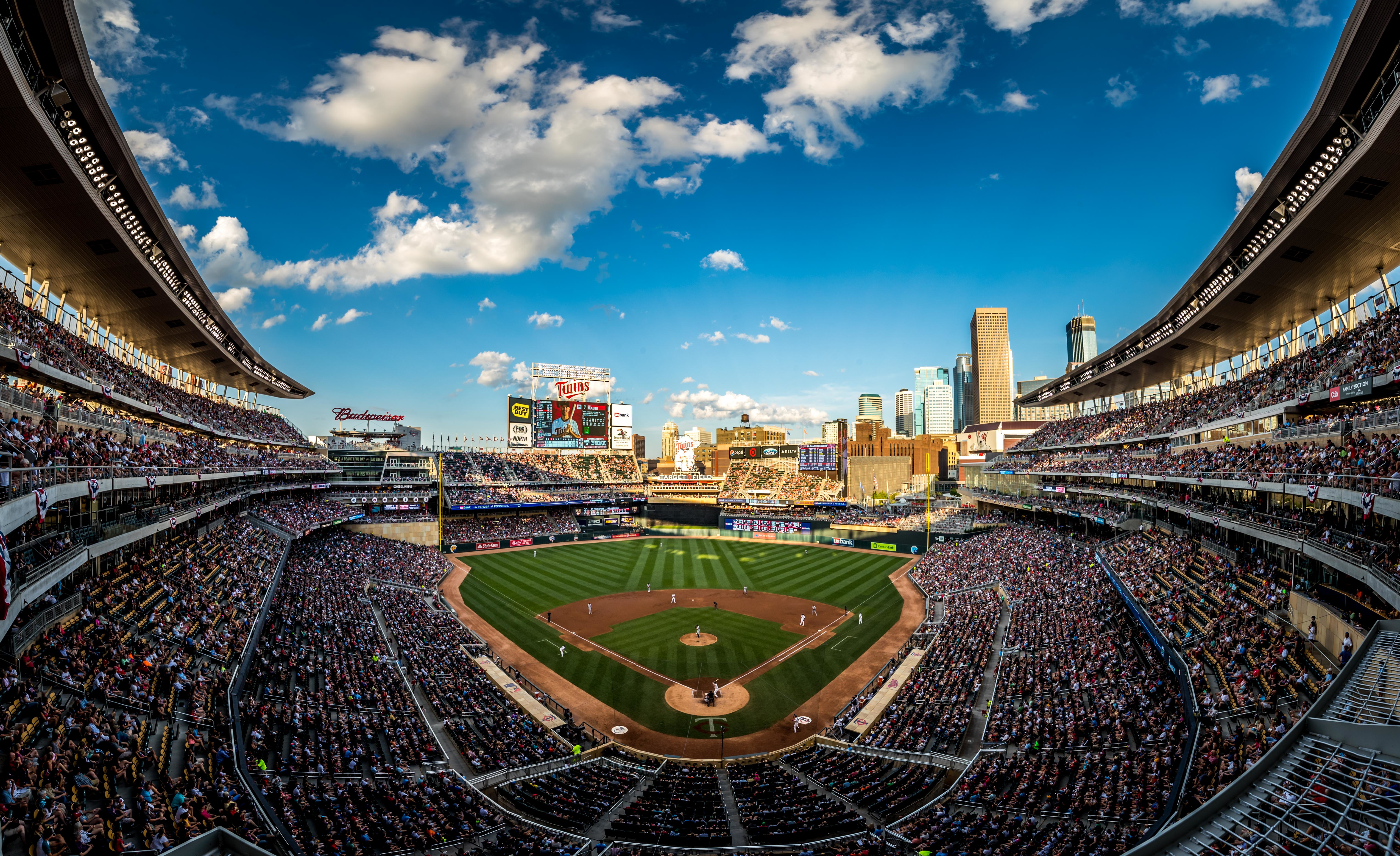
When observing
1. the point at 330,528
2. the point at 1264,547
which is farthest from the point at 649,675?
the point at 330,528

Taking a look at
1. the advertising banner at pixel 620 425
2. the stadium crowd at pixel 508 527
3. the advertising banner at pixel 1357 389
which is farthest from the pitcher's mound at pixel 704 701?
the advertising banner at pixel 620 425

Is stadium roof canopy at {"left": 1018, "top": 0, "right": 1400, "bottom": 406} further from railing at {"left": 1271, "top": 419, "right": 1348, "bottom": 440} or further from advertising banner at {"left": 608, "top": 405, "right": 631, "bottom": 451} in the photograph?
advertising banner at {"left": 608, "top": 405, "right": 631, "bottom": 451}

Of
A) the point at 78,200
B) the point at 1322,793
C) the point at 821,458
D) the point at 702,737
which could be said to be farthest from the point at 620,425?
the point at 1322,793

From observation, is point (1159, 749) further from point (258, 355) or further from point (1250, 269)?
point (258, 355)

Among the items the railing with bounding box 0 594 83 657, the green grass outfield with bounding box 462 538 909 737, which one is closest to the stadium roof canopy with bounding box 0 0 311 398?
the railing with bounding box 0 594 83 657

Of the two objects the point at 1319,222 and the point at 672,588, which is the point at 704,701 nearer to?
the point at 672,588

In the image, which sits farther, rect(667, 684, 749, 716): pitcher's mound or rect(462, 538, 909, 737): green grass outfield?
rect(462, 538, 909, 737): green grass outfield

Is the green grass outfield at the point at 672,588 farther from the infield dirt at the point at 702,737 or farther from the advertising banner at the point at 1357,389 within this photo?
the advertising banner at the point at 1357,389
